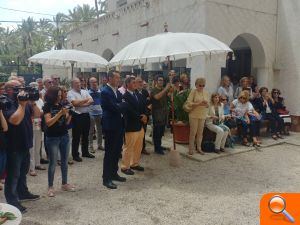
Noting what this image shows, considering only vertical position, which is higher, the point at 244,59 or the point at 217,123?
the point at 244,59

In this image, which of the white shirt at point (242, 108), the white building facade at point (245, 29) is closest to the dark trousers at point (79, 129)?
the white building facade at point (245, 29)

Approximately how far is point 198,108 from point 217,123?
1.00 m

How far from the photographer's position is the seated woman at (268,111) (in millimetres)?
8859

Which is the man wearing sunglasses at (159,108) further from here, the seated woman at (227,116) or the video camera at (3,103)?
the video camera at (3,103)

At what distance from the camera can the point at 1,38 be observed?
55.7 metres

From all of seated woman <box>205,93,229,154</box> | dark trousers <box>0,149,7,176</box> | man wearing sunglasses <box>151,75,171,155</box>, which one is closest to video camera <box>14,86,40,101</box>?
dark trousers <box>0,149,7,176</box>

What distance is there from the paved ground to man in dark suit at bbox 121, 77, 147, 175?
40 centimetres

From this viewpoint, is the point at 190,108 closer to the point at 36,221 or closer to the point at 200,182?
the point at 200,182

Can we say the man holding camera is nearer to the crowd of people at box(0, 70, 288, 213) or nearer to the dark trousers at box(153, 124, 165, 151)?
the crowd of people at box(0, 70, 288, 213)

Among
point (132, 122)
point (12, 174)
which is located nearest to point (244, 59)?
point (132, 122)

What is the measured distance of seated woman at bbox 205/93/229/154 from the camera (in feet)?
24.2

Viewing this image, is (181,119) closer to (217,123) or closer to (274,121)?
(217,123)

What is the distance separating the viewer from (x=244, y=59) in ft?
37.2

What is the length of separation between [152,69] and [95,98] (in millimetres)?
4826
